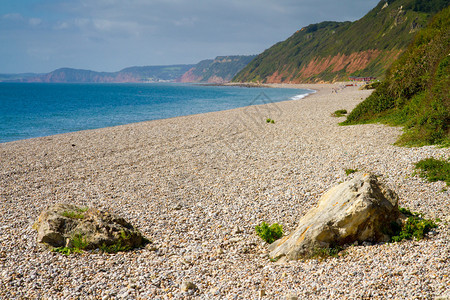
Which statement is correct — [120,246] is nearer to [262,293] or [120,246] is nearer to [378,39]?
[262,293]

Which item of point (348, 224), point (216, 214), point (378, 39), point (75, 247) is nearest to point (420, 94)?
point (348, 224)

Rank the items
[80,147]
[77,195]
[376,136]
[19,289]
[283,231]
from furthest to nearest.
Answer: [80,147], [376,136], [77,195], [283,231], [19,289]

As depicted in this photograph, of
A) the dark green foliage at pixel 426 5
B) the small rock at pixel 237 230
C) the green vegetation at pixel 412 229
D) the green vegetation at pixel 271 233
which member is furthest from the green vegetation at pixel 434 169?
the dark green foliage at pixel 426 5

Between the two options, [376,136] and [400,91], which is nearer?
[376,136]

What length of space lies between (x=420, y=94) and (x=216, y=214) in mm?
17511

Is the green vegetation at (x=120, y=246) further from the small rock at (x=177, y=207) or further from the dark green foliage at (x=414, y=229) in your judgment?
the dark green foliage at (x=414, y=229)

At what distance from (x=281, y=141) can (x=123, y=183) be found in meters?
11.5

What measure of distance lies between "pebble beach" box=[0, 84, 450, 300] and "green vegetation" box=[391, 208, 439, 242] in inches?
9.0

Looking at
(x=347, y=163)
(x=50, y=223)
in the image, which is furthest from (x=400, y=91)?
(x=50, y=223)

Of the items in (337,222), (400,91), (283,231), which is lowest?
(283,231)

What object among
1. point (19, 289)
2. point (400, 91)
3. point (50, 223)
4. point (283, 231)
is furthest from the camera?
point (400, 91)

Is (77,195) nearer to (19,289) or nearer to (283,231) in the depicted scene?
(19,289)

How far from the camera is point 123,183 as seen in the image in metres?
14.5

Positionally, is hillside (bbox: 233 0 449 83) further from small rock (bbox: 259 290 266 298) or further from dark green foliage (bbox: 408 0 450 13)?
small rock (bbox: 259 290 266 298)
